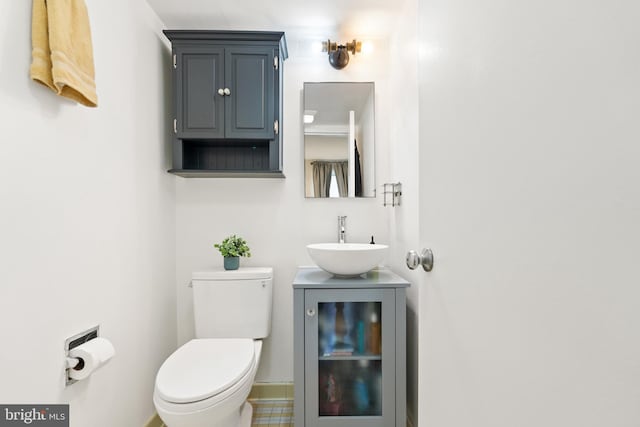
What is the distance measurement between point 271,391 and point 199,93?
6.21 ft

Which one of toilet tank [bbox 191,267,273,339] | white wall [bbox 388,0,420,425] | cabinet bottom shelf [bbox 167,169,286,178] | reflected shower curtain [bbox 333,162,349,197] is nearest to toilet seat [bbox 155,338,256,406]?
toilet tank [bbox 191,267,273,339]

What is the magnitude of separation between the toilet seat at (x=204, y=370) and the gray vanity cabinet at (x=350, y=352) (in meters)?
0.29

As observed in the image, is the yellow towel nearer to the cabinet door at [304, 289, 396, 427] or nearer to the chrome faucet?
the cabinet door at [304, 289, 396, 427]

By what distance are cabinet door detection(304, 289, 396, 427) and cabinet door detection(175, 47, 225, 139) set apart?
3.67 ft

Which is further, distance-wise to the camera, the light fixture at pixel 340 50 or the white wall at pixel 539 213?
the light fixture at pixel 340 50

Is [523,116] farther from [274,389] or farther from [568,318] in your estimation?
[274,389]

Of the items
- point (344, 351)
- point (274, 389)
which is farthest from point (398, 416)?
point (274, 389)

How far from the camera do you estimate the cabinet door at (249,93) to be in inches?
71.1

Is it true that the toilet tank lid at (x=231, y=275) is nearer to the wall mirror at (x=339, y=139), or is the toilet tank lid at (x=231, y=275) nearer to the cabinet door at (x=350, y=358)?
the cabinet door at (x=350, y=358)

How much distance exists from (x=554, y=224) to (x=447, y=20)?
52cm

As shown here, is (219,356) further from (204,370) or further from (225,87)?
(225,87)

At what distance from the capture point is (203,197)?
2.06 meters

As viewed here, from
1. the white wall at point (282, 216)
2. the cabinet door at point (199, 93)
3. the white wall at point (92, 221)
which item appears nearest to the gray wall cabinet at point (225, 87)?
the cabinet door at point (199, 93)

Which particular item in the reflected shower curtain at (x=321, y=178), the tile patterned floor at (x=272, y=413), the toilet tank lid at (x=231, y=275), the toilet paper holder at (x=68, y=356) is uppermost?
the reflected shower curtain at (x=321, y=178)
